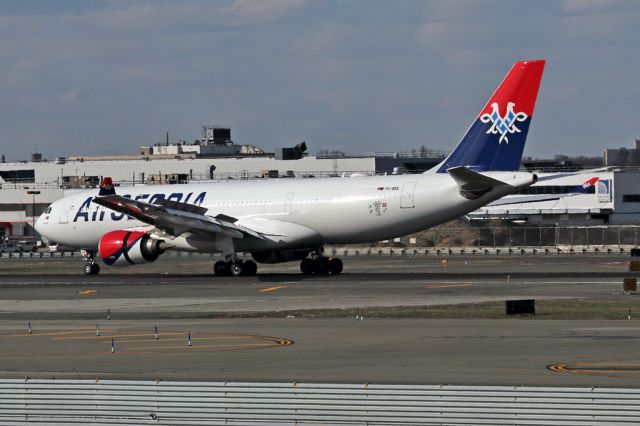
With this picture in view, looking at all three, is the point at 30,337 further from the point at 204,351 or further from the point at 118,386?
the point at 118,386

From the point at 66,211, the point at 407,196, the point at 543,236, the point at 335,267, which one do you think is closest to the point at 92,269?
the point at 66,211

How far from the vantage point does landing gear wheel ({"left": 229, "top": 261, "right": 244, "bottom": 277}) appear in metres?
57.7

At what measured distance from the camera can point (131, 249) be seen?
189 ft

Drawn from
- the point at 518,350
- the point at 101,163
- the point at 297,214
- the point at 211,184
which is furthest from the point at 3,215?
the point at 518,350

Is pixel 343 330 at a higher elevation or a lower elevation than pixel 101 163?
lower

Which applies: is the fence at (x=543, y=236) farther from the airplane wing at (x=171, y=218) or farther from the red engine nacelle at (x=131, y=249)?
the red engine nacelle at (x=131, y=249)

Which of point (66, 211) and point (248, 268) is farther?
point (66, 211)

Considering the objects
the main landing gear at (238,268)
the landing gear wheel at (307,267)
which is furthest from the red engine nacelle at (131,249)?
the landing gear wheel at (307,267)

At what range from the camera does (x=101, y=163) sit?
430ft

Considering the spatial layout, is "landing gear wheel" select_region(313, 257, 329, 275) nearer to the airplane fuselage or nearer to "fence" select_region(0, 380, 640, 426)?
the airplane fuselage

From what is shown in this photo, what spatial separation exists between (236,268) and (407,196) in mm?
9800

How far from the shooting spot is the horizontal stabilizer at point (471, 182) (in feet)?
166

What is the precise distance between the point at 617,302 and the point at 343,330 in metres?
11.8

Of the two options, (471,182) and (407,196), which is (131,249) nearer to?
(407,196)
